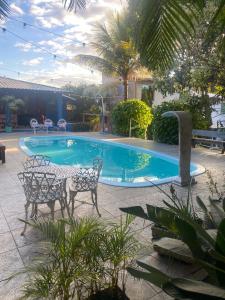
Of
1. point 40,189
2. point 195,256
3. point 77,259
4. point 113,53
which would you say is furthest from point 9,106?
point 195,256

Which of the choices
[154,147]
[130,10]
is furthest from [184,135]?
[154,147]

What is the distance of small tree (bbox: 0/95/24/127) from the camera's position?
2005 cm

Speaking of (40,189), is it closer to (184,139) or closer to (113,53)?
(184,139)

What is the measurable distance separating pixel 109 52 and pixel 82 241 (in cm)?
1666

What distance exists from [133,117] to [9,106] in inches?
388

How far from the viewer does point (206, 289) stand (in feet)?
5.37

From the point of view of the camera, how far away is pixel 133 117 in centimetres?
1648

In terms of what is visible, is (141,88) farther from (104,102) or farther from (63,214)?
(63,214)

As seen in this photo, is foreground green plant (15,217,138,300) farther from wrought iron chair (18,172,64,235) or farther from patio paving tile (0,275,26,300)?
wrought iron chair (18,172,64,235)

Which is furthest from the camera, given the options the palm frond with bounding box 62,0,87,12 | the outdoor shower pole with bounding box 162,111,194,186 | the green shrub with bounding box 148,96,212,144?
the green shrub with bounding box 148,96,212,144

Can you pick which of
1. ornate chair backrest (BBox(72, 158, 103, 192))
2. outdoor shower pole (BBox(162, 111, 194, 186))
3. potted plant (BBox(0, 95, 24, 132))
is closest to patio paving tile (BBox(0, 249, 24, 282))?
ornate chair backrest (BBox(72, 158, 103, 192))

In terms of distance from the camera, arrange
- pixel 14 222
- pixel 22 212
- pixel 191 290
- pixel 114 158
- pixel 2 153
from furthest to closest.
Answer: pixel 114 158, pixel 2 153, pixel 22 212, pixel 14 222, pixel 191 290

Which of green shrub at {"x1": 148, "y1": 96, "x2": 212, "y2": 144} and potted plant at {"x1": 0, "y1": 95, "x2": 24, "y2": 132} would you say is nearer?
green shrub at {"x1": 148, "y1": 96, "x2": 212, "y2": 144}

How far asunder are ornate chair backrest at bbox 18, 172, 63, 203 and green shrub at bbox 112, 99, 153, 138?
1261 centimetres
